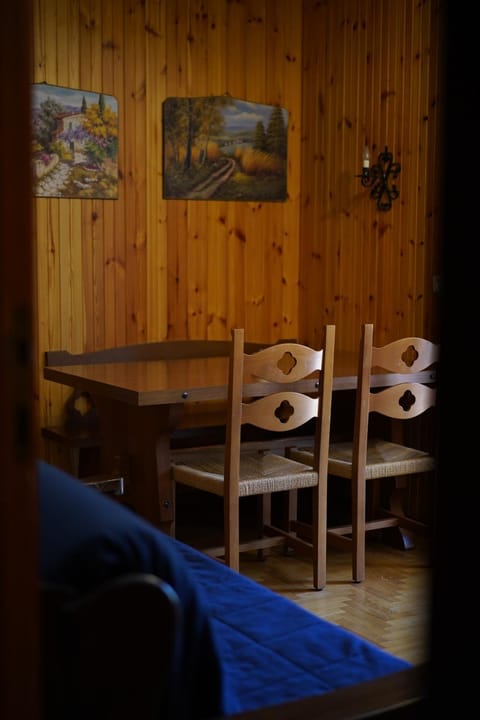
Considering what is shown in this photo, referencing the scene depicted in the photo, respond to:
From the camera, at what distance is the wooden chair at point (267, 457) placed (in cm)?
315

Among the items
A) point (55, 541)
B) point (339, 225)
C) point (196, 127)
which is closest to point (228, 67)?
point (196, 127)

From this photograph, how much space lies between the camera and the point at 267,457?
3576 millimetres

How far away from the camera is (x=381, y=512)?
3996 millimetres

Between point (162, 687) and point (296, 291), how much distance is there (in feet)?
13.2

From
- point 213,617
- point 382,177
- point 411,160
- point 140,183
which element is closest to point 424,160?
point 411,160

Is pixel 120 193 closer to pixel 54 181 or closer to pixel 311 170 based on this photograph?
pixel 54 181

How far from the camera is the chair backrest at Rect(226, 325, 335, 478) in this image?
312 cm

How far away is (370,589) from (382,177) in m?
1.97

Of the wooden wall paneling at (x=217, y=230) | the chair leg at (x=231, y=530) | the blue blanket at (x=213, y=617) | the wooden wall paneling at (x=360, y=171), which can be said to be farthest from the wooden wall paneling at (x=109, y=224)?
the blue blanket at (x=213, y=617)

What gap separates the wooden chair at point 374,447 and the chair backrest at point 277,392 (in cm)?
16

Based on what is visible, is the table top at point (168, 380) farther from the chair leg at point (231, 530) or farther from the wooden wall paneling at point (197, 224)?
the wooden wall paneling at point (197, 224)

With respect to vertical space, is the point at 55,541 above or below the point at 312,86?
below

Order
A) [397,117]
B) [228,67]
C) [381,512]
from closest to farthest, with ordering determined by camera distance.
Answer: [381,512] → [397,117] → [228,67]

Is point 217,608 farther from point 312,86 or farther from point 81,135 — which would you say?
point 312,86
